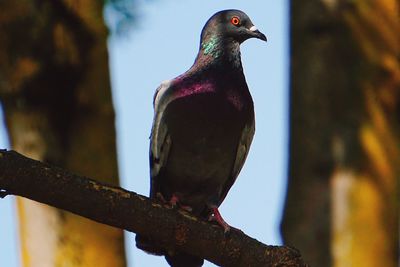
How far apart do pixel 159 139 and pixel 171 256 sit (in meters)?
0.91

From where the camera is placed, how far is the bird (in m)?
7.44

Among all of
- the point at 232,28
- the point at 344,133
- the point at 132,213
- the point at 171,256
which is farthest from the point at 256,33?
the point at 132,213

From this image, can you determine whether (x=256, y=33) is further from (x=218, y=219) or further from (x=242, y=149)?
(x=218, y=219)

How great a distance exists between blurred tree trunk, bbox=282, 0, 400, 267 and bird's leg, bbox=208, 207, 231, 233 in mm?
1503

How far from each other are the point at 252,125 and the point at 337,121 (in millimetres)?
1699

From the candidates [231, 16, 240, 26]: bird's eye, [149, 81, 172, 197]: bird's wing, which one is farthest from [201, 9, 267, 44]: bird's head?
[149, 81, 172, 197]: bird's wing

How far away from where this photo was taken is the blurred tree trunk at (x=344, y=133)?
28.8 feet

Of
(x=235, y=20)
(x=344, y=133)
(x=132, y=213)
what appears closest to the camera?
(x=132, y=213)

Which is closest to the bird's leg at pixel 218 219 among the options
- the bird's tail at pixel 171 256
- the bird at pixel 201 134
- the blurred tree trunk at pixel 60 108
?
the bird at pixel 201 134

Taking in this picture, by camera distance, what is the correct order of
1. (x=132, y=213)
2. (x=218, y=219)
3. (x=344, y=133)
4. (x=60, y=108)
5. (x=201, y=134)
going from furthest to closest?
(x=344, y=133), (x=60, y=108), (x=201, y=134), (x=218, y=219), (x=132, y=213)

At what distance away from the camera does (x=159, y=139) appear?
7598mm

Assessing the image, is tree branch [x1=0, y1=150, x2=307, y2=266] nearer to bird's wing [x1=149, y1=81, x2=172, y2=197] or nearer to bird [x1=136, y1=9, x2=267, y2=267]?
bird [x1=136, y1=9, x2=267, y2=267]

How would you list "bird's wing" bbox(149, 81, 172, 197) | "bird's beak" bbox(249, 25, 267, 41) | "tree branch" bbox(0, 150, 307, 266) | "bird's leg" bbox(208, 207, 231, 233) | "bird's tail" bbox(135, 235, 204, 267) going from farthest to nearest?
"bird's beak" bbox(249, 25, 267, 41) < "bird's wing" bbox(149, 81, 172, 197) < "bird's tail" bbox(135, 235, 204, 267) < "bird's leg" bbox(208, 207, 231, 233) < "tree branch" bbox(0, 150, 307, 266)

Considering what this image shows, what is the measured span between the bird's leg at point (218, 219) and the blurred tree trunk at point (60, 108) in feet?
2.41
